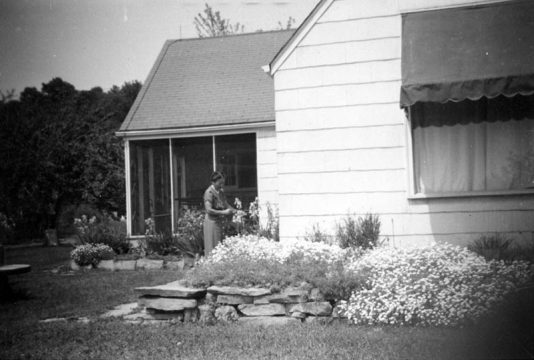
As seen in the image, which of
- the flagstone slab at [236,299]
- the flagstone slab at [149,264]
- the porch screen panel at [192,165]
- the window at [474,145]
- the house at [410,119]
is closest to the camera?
the flagstone slab at [236,299]

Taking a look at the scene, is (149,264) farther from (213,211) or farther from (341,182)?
(341,182)

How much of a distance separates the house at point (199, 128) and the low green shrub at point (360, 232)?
6163 millimetres

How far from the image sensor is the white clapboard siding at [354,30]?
26.9ft

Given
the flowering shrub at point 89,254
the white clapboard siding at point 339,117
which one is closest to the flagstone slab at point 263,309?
the white clapboard siding at point 339,117

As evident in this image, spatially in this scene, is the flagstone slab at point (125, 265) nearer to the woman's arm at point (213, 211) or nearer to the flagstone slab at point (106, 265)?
the flagstone slab at point (106, 265)

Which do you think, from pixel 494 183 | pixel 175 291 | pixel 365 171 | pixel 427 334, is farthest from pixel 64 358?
pixel 494 183

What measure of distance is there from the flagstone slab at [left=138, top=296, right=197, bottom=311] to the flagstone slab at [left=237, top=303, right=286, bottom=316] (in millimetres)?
634

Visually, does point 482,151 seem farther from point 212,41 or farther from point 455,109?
point 212,41

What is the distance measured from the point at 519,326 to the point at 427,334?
290 cm

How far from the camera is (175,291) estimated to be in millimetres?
6805

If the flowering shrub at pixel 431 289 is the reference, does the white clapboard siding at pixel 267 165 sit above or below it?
above

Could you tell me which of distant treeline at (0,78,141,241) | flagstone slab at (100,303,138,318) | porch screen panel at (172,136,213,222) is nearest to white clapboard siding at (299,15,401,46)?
flagstone slab at (100,303,138,318)

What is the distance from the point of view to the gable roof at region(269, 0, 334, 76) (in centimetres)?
834

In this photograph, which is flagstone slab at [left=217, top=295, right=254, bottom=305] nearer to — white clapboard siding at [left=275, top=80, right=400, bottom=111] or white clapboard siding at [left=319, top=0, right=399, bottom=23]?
white clapboard siding at [left=275, top=80, right=400, bottom=111]
